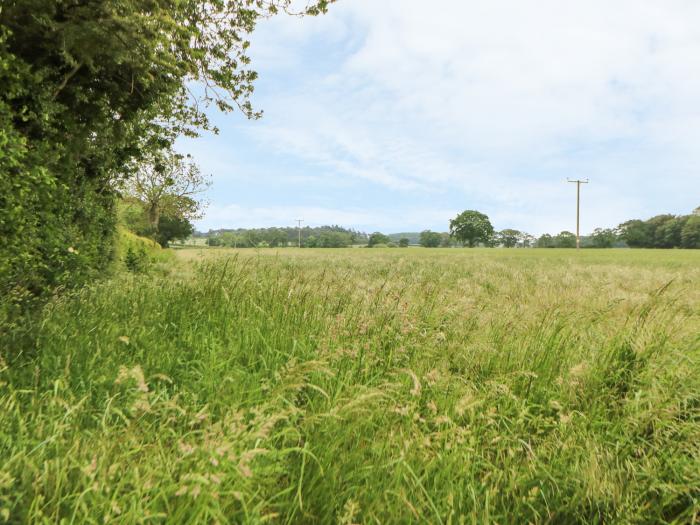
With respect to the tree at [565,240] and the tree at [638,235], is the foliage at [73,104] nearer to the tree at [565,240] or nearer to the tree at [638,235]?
the tree at [638,235]

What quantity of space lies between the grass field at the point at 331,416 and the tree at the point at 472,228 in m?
137

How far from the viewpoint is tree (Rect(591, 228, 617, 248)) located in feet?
414

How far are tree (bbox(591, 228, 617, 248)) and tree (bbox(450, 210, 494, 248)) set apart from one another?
3402 cm

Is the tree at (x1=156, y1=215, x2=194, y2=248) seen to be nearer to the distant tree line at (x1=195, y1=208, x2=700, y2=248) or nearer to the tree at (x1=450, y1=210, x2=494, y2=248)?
the distant tree line at (x1=195, y1=208, x2=700, y2=248)

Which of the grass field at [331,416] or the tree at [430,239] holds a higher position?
the tree at [430,239]

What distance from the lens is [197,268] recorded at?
5.95 metres

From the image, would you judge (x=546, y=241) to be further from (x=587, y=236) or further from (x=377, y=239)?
(x=377, y=239)

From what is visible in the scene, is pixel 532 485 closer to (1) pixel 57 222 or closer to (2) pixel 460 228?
(1) pixel 57 222

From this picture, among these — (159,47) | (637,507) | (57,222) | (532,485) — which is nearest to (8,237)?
(57,222)

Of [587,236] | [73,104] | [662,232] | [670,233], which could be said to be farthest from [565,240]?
[73,104]

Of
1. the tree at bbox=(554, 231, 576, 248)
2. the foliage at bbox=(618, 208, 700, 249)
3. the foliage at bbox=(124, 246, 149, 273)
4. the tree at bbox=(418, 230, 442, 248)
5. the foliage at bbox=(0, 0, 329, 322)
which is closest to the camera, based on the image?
the foliage at bbox=(0, 0, 329, 322)

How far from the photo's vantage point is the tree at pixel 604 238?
414ft

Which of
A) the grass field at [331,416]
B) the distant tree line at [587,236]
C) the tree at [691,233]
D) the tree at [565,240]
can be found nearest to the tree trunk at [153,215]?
the grass field at [331,416]

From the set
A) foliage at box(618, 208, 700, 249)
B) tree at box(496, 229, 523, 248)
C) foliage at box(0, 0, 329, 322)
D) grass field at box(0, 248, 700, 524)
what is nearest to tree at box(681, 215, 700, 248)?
foliage at box(618, 208, 700, 249)
